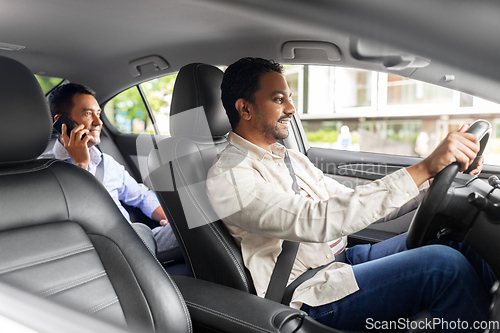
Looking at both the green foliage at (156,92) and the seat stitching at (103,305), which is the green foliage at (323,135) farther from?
the seat stitching at (103,305)

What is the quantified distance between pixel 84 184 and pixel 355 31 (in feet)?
3.00

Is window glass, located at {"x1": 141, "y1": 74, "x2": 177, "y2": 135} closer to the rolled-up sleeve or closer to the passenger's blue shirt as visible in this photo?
the passenger's blue shirt

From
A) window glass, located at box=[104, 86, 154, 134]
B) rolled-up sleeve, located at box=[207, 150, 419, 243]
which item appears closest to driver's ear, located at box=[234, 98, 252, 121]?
rolled-up sleeve, located at box=[207, 150, 419, 243]

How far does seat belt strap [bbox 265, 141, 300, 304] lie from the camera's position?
133cm

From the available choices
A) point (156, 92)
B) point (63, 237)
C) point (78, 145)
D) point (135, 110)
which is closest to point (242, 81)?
point (63, 237)

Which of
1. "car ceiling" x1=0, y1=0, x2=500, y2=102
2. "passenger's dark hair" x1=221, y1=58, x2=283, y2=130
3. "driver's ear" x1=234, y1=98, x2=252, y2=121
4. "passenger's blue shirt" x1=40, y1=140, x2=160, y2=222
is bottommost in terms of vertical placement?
"passenger's blue shirt" x1=40, y1=140, x2=160, y2=222

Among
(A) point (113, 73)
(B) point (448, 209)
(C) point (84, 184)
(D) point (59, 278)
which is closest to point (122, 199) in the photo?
(A) point (113, 73)

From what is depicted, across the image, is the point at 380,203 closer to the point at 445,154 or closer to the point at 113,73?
the point at 445,154

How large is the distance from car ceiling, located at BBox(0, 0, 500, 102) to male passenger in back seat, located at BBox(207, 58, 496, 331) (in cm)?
26

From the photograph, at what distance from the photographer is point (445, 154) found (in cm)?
109

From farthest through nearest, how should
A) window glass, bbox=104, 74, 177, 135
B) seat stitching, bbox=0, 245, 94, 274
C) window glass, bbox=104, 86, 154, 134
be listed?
window glass, bbox=104, 86, 154, 134
window glass, bbox=104, 74, 177, 135
seat stitching, bbox=0, 245, 94, 274

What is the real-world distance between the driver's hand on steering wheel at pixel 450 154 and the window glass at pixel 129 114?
2287 millimetres

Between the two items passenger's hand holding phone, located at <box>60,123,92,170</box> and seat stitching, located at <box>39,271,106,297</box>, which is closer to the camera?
seat stitching, located at <box>39,271,106,297</box>

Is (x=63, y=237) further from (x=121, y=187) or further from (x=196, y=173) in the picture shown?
(x=121, y=187)
